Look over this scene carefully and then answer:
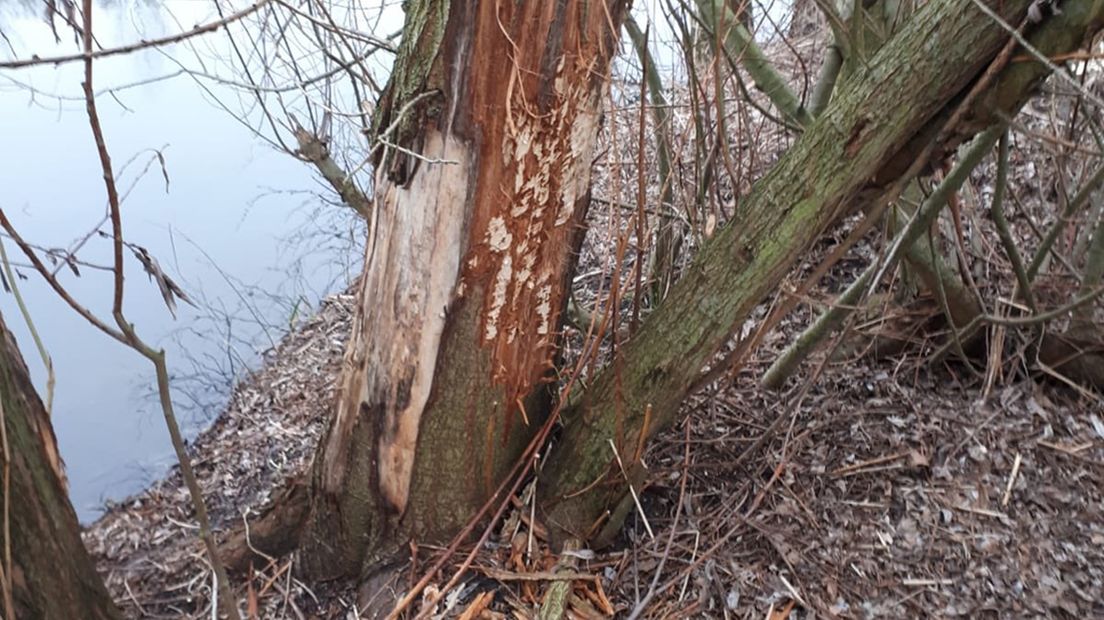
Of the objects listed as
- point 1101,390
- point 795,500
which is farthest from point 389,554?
point 1101,390

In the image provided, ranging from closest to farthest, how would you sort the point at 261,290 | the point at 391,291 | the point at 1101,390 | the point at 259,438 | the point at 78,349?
the point at 391,291
the point at 1101,390
the point at 259,438
the point at 78,349
the point at 261,290

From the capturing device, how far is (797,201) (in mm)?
2002

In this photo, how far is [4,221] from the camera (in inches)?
43.3

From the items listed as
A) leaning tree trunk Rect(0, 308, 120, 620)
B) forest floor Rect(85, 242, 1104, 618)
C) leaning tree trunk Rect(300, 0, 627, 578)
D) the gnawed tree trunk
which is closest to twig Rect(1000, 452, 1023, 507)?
forest floor Rect(85, 242, 1104, 618)

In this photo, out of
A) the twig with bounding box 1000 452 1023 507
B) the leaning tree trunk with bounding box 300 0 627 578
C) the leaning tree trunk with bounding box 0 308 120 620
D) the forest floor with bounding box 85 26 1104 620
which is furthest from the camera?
the twig with bounding box 1000 452 1023 507

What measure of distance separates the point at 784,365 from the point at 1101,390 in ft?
3.54

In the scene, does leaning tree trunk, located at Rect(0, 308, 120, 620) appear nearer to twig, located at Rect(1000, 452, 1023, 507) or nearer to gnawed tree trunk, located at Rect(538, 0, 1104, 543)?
gnawed tree trunk, located at Rect(538, 0, 1104, 543)

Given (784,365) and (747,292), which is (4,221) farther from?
(784,365)

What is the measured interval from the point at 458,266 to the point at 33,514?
1039mm

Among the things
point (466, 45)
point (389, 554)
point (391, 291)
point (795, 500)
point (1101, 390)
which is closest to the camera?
point (466, 45)

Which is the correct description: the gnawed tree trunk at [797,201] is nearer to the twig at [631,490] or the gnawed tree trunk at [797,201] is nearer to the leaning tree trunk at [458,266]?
the twig at [631,490]

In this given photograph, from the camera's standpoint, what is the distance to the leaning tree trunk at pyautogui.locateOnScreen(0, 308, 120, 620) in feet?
5.05

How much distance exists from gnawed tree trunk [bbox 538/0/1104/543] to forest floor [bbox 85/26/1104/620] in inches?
8.5

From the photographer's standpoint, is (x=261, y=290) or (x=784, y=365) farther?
(x=261, y=290)
